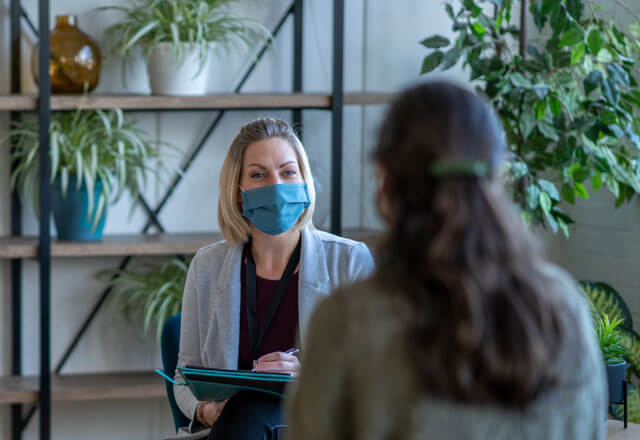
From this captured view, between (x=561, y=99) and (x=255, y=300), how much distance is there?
4.61ft

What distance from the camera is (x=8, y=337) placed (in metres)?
2.98

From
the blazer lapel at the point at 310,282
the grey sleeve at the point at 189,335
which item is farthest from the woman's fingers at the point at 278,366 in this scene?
the grey sleeve at the point at 189,335

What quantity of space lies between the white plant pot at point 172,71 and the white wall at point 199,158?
244mm

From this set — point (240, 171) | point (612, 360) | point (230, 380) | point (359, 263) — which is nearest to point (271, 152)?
point (240, 171)

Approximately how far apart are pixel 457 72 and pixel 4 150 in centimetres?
185

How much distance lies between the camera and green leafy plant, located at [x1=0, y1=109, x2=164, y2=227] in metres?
2.67

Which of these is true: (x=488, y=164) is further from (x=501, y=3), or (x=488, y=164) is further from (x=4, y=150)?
(x=4, y=150)

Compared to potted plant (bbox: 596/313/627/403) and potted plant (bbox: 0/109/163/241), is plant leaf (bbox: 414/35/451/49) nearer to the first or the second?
potted plant (bbox: 0/109/163/241)

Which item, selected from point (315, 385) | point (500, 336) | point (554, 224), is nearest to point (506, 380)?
point (500, 336)

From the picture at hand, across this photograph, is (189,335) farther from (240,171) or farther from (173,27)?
(173,27)

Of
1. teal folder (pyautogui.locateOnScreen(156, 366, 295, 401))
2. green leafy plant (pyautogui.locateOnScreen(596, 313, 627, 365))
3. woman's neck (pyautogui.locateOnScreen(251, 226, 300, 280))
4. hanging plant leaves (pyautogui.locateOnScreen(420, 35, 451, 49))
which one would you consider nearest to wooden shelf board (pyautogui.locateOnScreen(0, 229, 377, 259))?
hanging plant leaves (pyautogui.locateOnScreen(420, 35, 451, 49))

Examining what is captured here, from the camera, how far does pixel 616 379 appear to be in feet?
6.24

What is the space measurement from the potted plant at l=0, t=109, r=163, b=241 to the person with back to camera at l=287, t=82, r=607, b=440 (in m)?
2.01

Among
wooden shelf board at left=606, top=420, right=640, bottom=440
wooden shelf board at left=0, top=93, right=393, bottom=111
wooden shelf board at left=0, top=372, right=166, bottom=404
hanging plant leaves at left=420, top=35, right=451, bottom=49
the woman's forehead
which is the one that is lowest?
wooden shelf board at left=0, top=372, right=166, bottom=404
